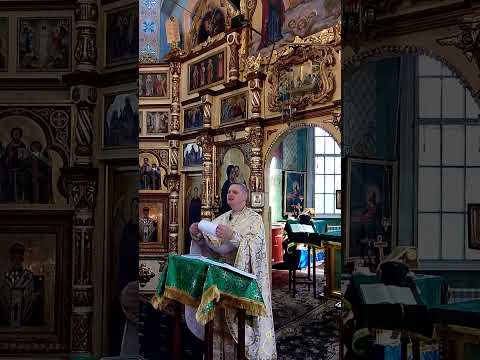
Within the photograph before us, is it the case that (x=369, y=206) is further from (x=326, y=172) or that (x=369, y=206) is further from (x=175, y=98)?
(x=175, y=98)

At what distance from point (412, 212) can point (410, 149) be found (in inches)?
15.2

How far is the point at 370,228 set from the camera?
11.2 ft

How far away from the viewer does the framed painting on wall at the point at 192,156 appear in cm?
393

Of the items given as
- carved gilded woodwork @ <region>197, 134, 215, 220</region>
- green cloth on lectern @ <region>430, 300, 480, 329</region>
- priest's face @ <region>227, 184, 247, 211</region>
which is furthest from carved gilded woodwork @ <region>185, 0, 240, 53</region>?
green cloth on lectern @ <region>430, 300, 480, 329</region>

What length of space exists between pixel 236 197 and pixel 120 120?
2.56 m

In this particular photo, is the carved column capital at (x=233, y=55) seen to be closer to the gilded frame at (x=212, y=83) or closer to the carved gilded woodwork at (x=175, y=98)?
the gilded frame at (x=212, y=83)

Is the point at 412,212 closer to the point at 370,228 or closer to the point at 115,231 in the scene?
the point at 370,228

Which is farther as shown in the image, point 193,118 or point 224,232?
point 193,118

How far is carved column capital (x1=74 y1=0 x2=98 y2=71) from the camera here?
5785 mm

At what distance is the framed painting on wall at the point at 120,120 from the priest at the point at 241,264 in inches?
91.7

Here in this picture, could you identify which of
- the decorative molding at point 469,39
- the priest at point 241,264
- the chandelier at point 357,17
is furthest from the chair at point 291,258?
the decorative molding at point 469,39

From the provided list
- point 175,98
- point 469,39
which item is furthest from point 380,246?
point 175,98

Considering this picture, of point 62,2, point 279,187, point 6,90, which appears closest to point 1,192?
point 6,90

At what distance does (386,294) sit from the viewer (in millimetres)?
3332
